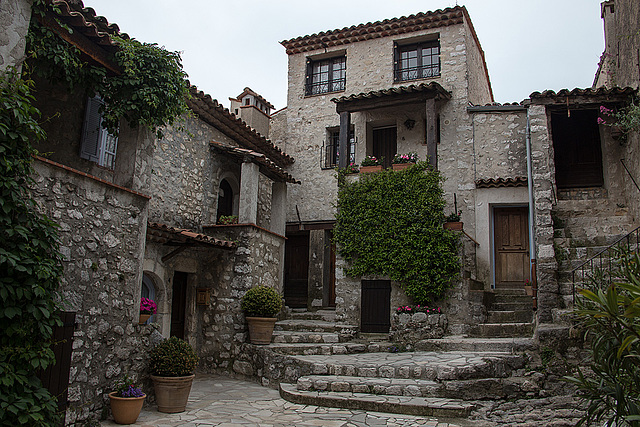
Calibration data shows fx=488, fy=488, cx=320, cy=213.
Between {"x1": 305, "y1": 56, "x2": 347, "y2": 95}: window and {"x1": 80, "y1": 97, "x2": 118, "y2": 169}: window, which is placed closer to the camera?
{"x1": 80, "y1": 97, "x2": 118, "y2": 169}: window

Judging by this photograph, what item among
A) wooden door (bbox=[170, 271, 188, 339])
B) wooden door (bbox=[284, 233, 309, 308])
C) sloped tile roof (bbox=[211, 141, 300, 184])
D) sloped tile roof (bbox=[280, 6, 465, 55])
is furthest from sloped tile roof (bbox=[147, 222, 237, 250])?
sloped tile roof (bbox=[280, 6, 465, 55])

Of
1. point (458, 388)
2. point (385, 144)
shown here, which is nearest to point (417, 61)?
point (385, 144)

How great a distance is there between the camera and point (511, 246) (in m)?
12.7

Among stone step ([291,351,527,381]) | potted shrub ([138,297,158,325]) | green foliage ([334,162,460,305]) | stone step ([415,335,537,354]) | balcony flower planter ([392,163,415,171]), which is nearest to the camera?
potted shrub ([138,297,158,325])

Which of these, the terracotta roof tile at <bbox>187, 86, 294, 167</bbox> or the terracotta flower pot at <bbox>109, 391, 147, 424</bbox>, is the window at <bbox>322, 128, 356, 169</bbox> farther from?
the terracotta flower pot at <bbox>109, 391, 147, 424</bbox>

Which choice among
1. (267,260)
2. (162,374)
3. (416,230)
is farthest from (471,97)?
(162,374)

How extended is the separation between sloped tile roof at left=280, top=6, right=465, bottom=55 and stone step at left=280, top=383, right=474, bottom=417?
11.1 metres

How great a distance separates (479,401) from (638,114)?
19.6 ft

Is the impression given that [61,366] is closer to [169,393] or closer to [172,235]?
[169,393]

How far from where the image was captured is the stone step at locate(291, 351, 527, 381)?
25.3 feet

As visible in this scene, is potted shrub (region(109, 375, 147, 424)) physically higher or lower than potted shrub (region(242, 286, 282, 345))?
lower

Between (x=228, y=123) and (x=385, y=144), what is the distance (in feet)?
16.4

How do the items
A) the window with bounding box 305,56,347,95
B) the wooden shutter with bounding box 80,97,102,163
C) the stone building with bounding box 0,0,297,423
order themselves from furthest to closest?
the window with bounding box 305,56,347,95 → the wooden shutter with bounding box 80,97,102,163 → the stone building with bounding box 0,0,297,423

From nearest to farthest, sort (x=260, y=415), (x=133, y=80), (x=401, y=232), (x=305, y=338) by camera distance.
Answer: (x=133, y=80) → (x=260, y=415) → (x=305, y=338) → (x=401, y=232)
